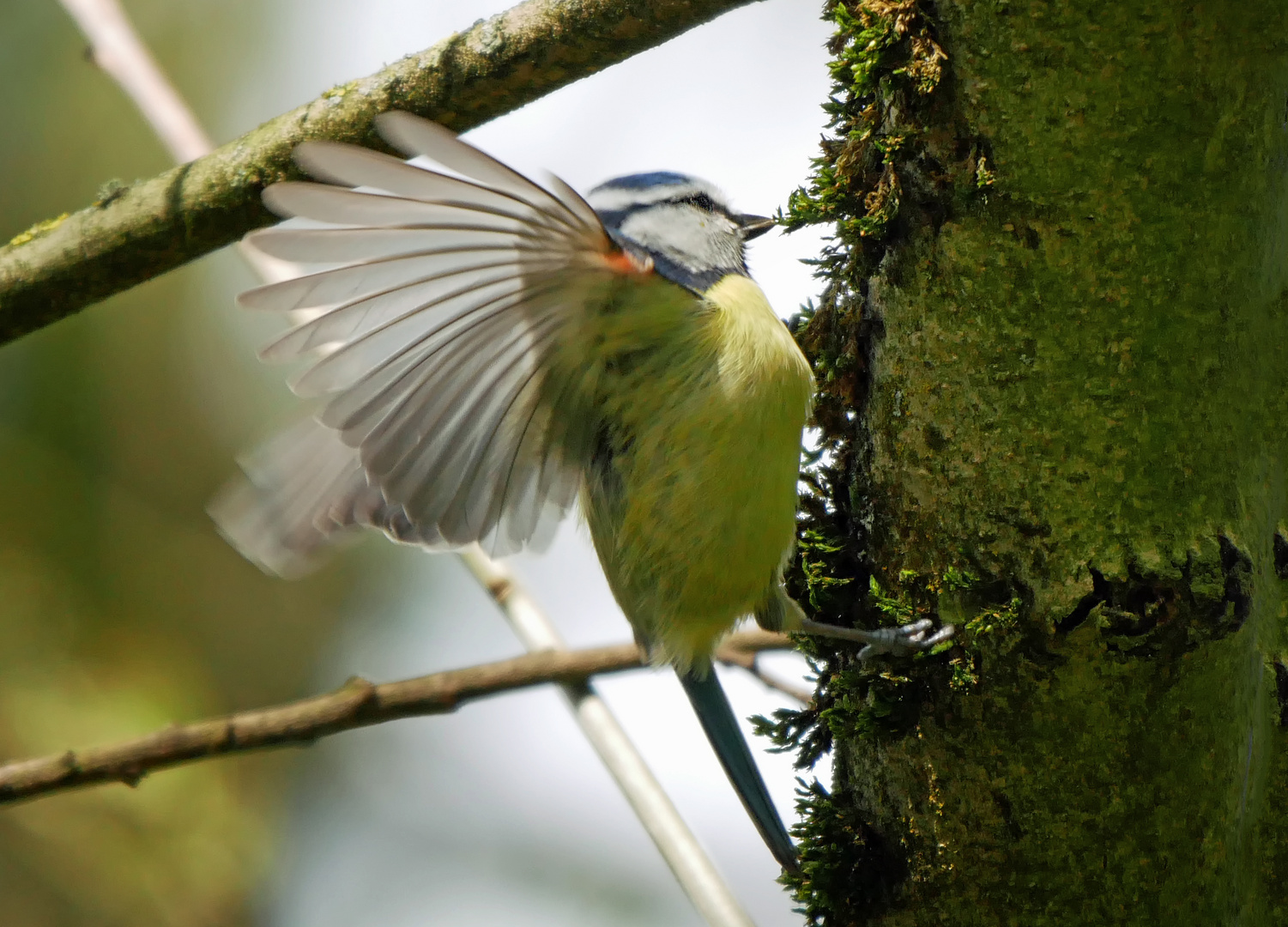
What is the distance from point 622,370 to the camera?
1857 millimetres

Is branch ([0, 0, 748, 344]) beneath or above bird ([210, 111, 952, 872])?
above

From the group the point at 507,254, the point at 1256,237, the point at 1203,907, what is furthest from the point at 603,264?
the point at 1203,907

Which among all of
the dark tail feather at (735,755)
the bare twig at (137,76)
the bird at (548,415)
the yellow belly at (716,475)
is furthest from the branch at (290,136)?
the dark tail feather at (735,755)

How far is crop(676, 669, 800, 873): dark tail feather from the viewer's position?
6.30ft

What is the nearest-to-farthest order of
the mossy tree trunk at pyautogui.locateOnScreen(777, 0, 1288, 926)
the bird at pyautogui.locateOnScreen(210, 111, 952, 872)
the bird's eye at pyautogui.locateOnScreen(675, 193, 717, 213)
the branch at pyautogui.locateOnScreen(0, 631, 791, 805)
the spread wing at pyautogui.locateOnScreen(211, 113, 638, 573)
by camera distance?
the mossy tree trunk at pyautogui.locateOnScreen(777, 0, 1288, 926)
the spread wing at pyautogui.locateOnScreen(211, 113, 638, 573)
the bird at pyautogui.locateOnScreen(210, 111, 952, 872)
the branch at pyautogui.locateOnScreen(0, 631, 791, 805)
the bird's eye at pyautogui.locateOnScreen(675, 193, 717, 213)

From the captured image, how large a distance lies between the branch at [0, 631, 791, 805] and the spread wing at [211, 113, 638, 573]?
270 mm

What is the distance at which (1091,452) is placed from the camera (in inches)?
50.3

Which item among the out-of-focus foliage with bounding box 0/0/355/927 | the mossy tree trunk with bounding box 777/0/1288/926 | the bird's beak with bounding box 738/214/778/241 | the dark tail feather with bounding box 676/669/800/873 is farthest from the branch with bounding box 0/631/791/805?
the out-of-focus foliage with bounding box 0/0/355/927

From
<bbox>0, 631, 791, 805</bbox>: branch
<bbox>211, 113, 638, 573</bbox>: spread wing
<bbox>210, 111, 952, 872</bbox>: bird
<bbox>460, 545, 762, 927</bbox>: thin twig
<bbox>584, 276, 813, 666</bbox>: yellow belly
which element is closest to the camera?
<bbox>211, 113, 638, 573</bbox>: spread wing

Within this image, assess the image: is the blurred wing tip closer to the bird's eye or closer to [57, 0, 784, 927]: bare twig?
[57, 0, 784, 927]: bare twig

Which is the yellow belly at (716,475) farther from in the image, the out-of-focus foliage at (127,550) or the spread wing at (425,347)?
the out-of-focus foliage at (127,550)

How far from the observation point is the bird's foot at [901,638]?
4.55 ft

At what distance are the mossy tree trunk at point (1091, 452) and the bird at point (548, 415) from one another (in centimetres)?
17

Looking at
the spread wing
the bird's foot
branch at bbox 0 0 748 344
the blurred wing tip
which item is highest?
branch at bbox 0 0 748 344
